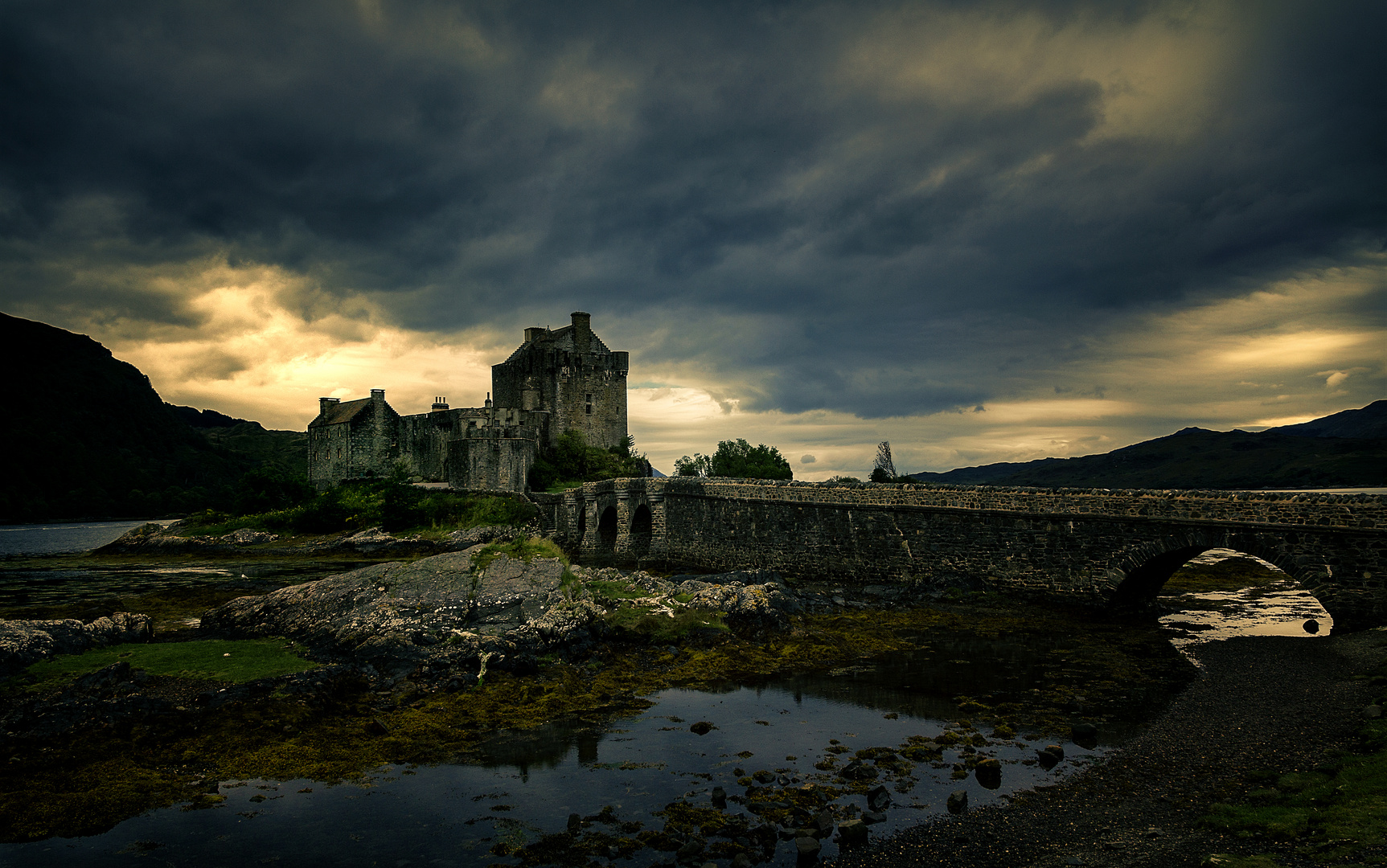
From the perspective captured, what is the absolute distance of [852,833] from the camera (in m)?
8.55

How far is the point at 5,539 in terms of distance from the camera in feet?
269

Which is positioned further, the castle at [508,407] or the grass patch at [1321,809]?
the castle at [508,407]

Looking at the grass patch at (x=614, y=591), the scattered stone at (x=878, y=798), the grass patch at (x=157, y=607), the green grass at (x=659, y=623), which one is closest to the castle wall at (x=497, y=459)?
the grass patch at (x=157, y=607)

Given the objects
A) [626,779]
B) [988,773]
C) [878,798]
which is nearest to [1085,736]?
[988,773]

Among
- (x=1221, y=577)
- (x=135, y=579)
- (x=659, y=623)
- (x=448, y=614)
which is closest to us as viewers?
(x=448, y=614)

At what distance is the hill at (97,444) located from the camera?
119 metres

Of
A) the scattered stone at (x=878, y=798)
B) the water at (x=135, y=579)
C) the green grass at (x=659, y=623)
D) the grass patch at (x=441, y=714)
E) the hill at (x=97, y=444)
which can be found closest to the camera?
the scattered stone at (x=878, y=798)

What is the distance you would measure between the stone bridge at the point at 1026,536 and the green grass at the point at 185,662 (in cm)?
2359

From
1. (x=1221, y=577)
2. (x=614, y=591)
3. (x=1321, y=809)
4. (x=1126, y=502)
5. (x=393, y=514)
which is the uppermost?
(x=1126, y=502)

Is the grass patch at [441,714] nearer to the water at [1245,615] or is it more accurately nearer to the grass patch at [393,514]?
the water at [1245,615]

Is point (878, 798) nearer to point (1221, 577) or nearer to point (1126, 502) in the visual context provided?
point (1126, 502)

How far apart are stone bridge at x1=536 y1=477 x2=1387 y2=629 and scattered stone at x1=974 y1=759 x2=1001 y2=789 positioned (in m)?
15.0

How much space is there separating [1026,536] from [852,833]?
69.1 ft

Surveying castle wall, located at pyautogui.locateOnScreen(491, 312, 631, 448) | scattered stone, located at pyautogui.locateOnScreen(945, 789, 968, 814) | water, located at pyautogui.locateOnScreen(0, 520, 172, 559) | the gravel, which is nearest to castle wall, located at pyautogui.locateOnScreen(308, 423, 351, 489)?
castle wall, located at pyautogui.locateOnScreen(491, 312, 631, 448)
